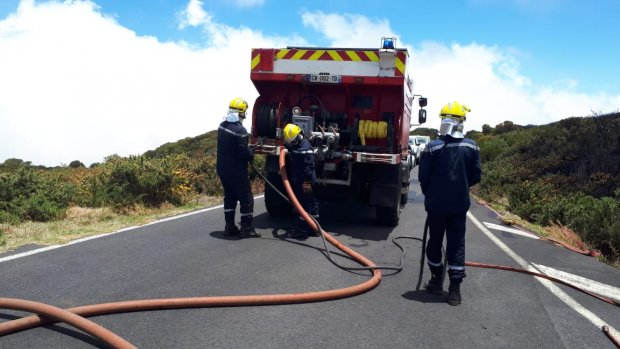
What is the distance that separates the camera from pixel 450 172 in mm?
5055

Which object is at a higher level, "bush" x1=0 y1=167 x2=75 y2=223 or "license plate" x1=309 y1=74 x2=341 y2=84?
"license plate" x1=309 y1=74 x2=341 y2=84

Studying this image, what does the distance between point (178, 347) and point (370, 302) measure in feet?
6.45

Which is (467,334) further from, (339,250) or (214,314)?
(339,250)

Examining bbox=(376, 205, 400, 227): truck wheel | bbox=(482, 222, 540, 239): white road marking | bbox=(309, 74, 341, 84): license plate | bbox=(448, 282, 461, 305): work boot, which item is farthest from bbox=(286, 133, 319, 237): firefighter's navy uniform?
bbox=(482, 222, 540, 239): white road marking

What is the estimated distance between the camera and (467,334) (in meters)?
4.14

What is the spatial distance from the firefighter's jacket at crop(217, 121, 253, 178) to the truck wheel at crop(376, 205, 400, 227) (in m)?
2.66

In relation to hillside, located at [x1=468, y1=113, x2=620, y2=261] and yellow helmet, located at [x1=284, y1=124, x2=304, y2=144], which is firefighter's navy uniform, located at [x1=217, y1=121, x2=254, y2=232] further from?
hillside, located at [x1=468, y1=113, x2=620, y2=261]

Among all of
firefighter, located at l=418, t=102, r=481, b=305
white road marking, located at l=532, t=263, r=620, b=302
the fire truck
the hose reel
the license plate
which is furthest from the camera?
the hose reel

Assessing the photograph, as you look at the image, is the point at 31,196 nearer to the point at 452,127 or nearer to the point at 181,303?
the point at 181,303

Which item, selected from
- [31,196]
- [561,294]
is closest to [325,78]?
[561,294]

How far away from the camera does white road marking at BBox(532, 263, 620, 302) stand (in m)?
5.76

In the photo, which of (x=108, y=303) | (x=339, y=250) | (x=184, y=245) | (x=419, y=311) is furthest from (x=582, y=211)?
(x=108, y=303)

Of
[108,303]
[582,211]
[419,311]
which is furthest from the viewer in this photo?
[582,211]

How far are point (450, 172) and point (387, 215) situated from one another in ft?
12.5
